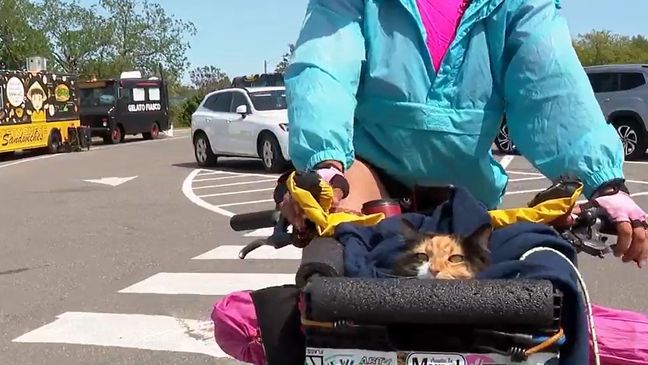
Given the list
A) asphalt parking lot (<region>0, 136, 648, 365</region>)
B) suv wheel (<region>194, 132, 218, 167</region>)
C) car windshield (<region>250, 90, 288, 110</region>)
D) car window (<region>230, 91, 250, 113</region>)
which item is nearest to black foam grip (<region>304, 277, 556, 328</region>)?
asphalt parking lot (<region>0, 136, 648, 365</region>)

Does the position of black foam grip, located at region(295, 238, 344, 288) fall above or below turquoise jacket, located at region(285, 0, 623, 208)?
below

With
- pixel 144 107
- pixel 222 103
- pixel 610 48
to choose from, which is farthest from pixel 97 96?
pixel 610 48

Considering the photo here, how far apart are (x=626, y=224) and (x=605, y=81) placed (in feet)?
55.5

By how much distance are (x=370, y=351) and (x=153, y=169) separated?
1794cm

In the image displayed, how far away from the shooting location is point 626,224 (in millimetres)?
1864

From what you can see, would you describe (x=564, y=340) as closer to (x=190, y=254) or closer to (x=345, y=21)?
(x=345, y=21)

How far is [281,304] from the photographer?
170 cm

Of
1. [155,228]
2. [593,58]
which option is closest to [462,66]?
[155,228]

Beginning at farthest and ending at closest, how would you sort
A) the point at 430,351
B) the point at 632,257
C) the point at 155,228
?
the point at 155,228 → the point at 632,257 → the point at 430,351

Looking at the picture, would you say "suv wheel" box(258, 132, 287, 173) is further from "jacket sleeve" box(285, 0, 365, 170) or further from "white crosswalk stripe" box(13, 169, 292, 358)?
"jacket sleeve" box(285, 0, 365, 170)

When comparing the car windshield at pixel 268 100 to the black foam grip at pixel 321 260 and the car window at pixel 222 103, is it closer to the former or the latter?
→ the car window at pixel 222 103

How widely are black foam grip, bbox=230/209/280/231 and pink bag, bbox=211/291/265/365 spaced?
166 millimetres

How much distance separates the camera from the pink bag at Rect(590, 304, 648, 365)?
2037 millimetres

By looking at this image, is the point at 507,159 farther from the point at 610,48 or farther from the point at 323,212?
the point at 610,48
